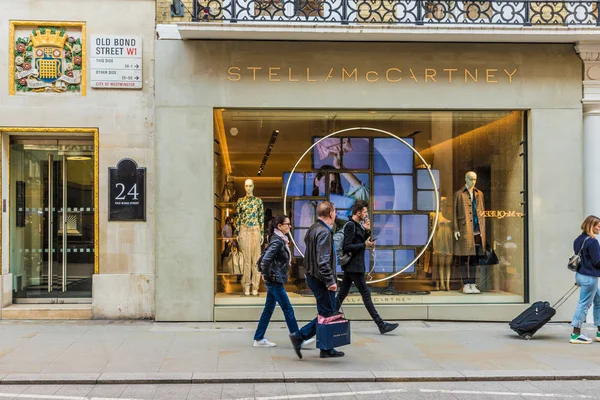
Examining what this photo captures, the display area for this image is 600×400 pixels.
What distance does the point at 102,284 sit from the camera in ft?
34.2

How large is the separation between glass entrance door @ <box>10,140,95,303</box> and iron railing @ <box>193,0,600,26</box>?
3.55 metres

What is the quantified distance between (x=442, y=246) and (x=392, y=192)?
1.31 m

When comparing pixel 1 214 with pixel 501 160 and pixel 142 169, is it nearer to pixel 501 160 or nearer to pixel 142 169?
pixel 142 169

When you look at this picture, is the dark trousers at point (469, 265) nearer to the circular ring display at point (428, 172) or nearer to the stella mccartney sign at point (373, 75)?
the circular ring display at point (428, 172)

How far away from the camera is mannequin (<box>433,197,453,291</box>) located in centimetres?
1109

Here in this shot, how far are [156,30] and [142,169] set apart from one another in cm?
233

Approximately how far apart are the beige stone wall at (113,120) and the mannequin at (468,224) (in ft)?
17.5

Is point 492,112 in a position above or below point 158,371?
above

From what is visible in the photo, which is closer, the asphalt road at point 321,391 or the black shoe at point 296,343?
the asphalt road at point 321,391

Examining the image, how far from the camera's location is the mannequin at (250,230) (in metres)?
10.9

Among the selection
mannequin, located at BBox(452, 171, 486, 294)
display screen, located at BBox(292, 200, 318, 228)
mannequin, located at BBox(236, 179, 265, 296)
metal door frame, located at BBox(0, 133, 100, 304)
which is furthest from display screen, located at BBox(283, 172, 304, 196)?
metal door frame, located at BBox(0, 133, 100, 304)

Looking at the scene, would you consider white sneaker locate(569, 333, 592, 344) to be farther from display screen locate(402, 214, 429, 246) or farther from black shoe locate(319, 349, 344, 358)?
black shoe locate(319, 349, 344, 358)

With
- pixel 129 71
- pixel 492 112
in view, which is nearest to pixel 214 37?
pixel 129 71

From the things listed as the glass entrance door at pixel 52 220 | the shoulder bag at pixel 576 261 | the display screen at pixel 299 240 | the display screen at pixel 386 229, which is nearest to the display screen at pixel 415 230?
the display screen at pixel 386 229
